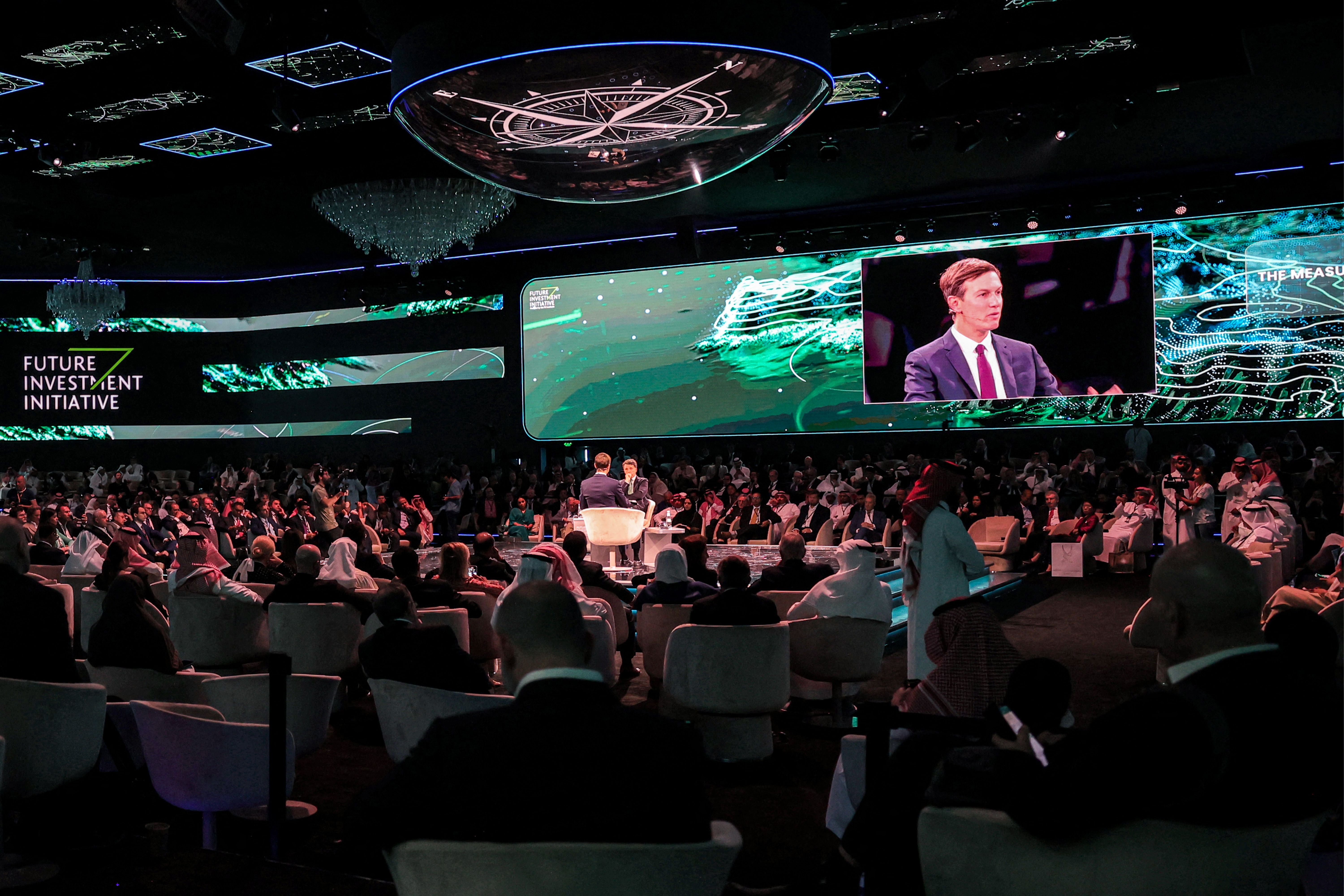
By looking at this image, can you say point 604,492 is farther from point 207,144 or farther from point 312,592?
point 207,144

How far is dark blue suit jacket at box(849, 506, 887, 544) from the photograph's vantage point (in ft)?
40.2

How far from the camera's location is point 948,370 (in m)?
15.4

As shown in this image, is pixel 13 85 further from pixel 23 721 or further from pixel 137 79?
pixel 23 721

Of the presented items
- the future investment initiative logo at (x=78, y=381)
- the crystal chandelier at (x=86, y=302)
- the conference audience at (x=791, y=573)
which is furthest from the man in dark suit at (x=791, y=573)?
the future investment initiative logo at (x=78, y=381)

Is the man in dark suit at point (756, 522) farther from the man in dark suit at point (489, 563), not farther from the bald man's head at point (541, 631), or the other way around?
the bald man's head at point (541, 631)

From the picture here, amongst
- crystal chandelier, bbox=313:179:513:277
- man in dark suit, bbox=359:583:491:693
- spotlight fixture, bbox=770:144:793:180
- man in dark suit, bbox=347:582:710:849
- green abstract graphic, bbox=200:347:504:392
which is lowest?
man in dark suit, bbox=359:583:491:693

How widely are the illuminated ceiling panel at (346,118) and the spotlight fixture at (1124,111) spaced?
6618 millimetres

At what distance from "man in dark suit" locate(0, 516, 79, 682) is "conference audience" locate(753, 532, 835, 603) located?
3347 millimetres

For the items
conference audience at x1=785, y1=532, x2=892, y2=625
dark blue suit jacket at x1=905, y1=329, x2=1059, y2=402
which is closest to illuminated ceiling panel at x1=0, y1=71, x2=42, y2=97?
conference audience at x1=785, y1=532, x2=892, y2=625

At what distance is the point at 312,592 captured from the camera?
5352 millimetres

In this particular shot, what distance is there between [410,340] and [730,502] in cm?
903

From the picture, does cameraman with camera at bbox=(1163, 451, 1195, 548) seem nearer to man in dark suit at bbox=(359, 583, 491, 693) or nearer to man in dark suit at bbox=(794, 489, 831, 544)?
man in dark suit at bbox=(794, 489, 831, 544)

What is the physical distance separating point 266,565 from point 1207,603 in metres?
6.07

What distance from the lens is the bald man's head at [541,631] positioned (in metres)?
1.80
